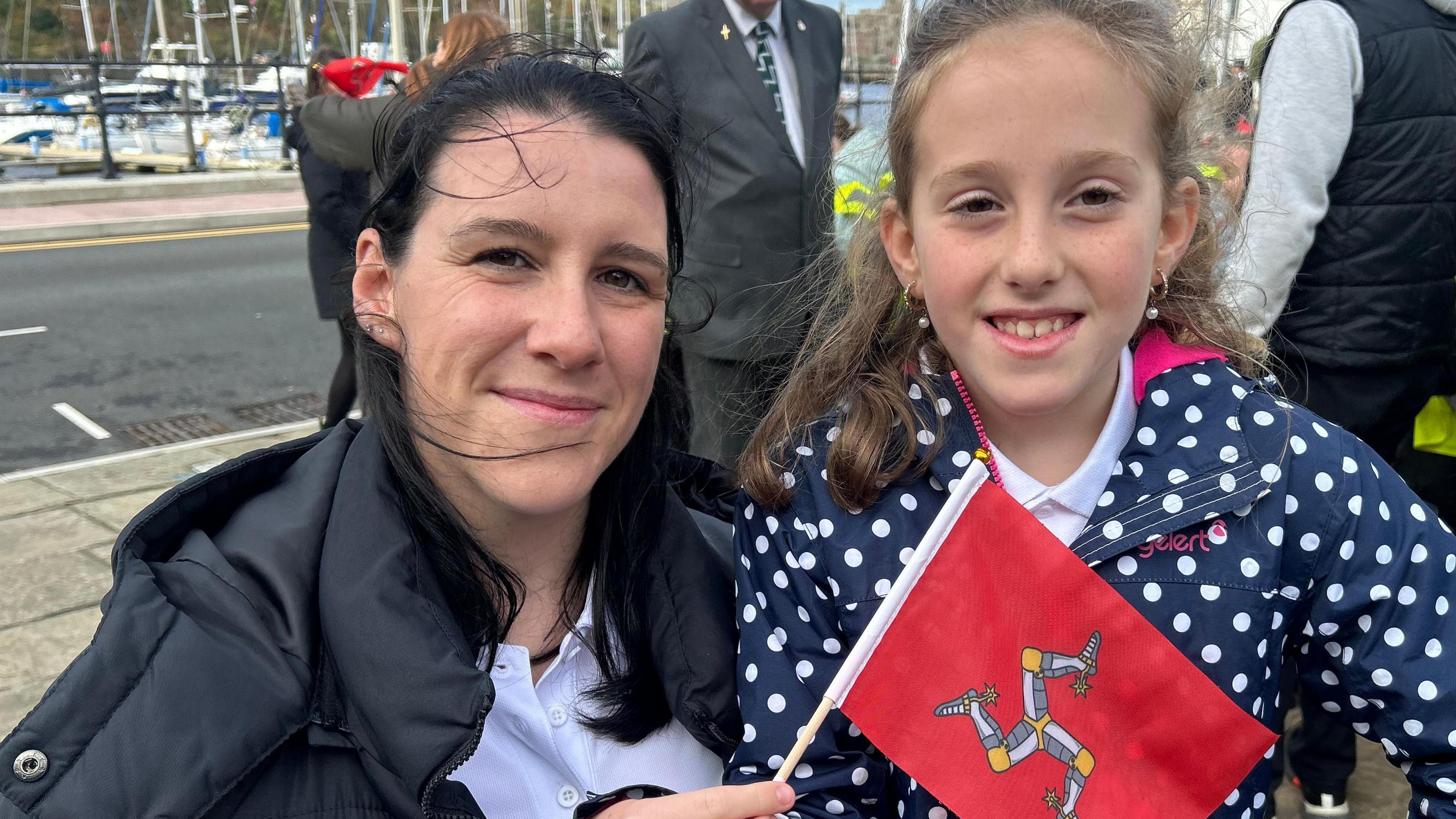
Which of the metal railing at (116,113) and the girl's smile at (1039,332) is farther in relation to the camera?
the metal railing at (116,113)

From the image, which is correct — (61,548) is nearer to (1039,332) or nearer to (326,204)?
(326,204)

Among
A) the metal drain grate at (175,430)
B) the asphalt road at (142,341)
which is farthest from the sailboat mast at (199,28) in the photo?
the metal drain grate at (175,430)

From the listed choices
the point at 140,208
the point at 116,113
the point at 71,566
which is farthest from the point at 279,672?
the point at 116,113

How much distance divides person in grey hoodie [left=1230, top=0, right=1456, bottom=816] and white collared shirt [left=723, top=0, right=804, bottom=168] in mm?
1499

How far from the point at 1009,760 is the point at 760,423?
2.37ft

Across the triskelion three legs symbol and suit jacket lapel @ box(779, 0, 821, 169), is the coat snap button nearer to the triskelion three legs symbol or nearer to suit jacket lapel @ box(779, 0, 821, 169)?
the triskelion three legs symbol

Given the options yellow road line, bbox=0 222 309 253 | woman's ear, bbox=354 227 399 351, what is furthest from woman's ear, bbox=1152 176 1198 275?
yellow road line, bbox=0 222 309 253

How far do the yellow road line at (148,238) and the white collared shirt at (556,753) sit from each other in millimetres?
12568

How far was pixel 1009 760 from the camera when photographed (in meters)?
1.59

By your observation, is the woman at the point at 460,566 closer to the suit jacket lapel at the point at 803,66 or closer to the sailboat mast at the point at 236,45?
the suit jacket lapel at the point at 803,66

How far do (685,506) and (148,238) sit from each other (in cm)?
1341

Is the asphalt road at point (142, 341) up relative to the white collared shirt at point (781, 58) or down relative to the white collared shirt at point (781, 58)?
down

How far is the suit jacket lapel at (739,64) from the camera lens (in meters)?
3.88

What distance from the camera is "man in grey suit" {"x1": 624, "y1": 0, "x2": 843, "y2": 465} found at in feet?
12.5
